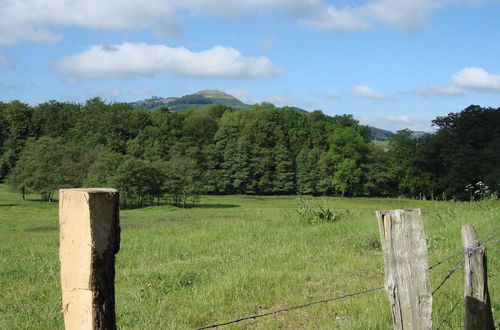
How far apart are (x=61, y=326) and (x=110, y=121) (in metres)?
89.7

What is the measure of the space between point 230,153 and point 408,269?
87089mm

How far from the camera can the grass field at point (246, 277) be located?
6551 mm

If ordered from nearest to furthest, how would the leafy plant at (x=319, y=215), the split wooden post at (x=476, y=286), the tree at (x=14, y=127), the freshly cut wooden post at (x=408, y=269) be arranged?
the freshly cut wooden post at (x=408, y=269) < the split wooden post at (x=476, y=286) < the leafy plant at (x=319, y=215) < the tree at (x=14, y=127)

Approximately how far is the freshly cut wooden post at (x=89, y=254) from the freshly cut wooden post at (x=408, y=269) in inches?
78.3

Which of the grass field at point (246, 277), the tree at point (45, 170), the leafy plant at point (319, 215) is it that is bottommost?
the grass field at point (246, 277)

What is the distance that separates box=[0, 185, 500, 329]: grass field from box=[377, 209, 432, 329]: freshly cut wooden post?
2363 mm

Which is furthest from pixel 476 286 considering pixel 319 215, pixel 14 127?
pixel 14 127

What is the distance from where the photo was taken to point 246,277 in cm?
838

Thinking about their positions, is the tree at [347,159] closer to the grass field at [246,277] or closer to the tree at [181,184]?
the tree at [181,184]

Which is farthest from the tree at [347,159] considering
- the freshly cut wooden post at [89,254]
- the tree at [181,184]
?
the freshly cut wooden post at [89,254]

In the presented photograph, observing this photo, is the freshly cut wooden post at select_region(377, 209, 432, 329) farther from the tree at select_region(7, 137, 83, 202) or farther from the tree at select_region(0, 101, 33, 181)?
the tree at select_region(0, 101, 33, 181)

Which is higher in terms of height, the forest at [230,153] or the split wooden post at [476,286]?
the forest at [230,153]

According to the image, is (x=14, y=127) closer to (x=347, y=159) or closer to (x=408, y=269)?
(x=347, y=159)

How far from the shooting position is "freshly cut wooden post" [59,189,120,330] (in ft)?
8.24
